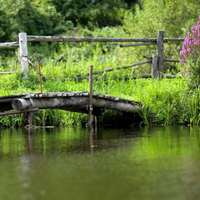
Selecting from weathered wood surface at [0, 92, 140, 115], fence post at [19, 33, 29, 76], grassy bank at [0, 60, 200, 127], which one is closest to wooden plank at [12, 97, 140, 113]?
weathered wood surface at [0, 92, 140, 115]

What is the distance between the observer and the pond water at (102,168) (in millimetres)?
2494

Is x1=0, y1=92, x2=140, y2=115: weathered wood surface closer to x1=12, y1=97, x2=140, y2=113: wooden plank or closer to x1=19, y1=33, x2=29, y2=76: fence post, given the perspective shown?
x1=12, y1=97, x2=140, y2=113: wooden plank

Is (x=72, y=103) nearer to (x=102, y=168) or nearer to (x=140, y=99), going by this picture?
(x=140, y=99)

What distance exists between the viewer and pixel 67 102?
244 inches

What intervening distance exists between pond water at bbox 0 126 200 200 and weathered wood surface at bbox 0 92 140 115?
2.58ft

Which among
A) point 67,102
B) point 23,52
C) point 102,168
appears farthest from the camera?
point 23,52

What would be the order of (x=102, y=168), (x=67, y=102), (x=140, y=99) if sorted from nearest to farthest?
1. (x=102, y=168)
2. (x=67, y=102)
3. (x=140, y=99)

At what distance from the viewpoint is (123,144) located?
4.62m

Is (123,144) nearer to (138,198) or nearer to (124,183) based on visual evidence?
(124,183)

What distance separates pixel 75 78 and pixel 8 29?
6.35m

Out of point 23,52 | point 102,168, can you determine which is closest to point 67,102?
point 23,52

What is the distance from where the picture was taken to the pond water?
2494 mm

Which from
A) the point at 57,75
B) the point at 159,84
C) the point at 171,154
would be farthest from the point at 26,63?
the point at 171,154

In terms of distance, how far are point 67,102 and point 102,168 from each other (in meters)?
3.07
